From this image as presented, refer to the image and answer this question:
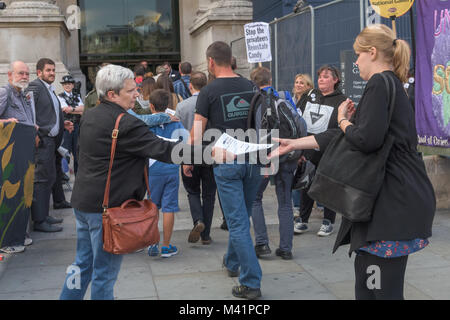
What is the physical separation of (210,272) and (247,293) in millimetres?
872

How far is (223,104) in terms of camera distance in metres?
4.86

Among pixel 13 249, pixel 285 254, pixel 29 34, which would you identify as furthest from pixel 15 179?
pixel 29 34

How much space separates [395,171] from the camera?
317 cm

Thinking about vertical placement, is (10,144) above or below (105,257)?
above

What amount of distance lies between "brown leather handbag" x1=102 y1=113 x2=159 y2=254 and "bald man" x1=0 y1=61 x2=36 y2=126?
3156 millimetres

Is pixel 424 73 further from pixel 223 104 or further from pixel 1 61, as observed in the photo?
pixel 1 61

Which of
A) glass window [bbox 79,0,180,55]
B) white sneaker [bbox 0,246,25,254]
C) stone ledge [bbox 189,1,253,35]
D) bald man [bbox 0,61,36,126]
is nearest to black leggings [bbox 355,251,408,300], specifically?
white sneaker [bbox 0,246,25,254]

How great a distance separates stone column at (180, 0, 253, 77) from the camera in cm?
1484

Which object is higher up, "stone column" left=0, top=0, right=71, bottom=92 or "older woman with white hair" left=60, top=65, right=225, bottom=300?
"stone column" left=0, top=0, right=71, bottom=92

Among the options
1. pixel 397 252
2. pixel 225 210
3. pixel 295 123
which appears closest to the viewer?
pixel 397 252

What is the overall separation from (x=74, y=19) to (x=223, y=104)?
13050mm

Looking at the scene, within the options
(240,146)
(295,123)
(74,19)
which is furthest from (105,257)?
(74,19)

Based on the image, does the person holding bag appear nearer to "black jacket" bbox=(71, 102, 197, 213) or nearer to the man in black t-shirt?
"black jacket" bbox=(71, 102, 197, 213)
